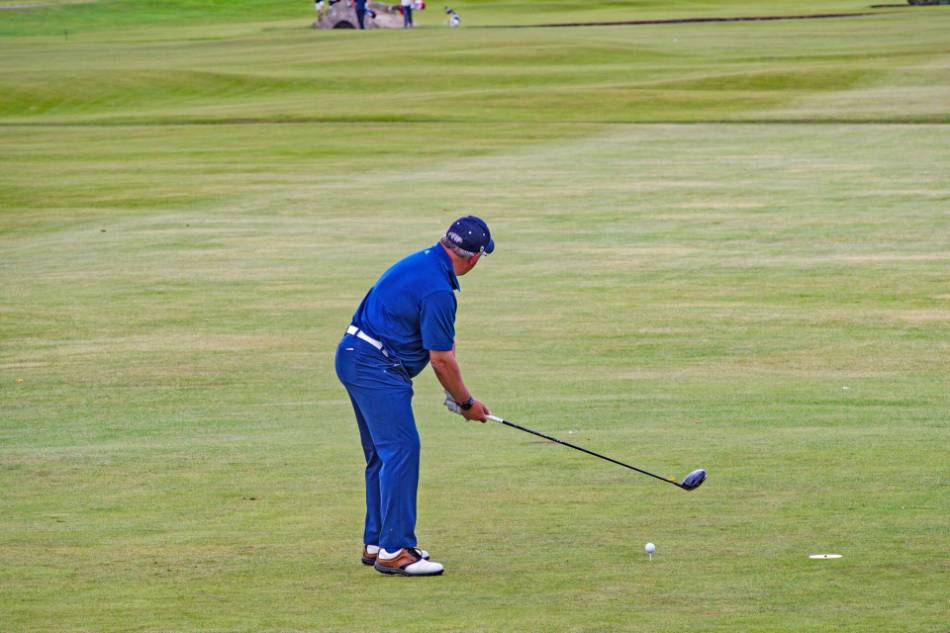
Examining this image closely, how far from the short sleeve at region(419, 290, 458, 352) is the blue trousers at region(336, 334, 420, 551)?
0.37 meters

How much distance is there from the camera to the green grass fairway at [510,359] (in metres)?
9.33

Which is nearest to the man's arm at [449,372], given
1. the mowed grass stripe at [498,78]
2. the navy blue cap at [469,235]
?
the navy blue cap at [469,235]

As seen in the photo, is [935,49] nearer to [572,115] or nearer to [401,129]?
[572,115]

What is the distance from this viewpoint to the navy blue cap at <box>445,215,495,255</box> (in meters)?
9.42

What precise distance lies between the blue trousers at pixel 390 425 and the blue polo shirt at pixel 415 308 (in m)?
0.11

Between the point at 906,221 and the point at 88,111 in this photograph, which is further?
the point at 88,111

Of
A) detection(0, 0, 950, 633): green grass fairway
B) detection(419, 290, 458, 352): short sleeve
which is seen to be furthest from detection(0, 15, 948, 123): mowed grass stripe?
detection(419, 290, 458, 352): short sleeve

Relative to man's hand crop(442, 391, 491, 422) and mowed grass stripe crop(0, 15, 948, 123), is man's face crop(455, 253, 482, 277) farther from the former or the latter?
mowed grass stripe crop(0, 15, 948, 123)

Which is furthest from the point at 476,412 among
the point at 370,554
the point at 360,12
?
the point at 360,12

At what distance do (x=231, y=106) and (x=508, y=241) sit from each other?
27.6 meters

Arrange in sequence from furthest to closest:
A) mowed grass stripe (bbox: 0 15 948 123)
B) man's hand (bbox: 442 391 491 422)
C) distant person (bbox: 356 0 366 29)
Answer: distant person (bbox: 356 0 366 29) < mowed grass stripe (bbox: 0 15 948 123) < man's hand (bbox: 442 391 491 422)

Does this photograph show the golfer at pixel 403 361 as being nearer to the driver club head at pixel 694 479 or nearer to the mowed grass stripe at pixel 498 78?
the driver club head at pixel 694 479

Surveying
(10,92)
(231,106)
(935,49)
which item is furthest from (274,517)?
(935,49)

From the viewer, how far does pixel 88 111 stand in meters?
53.8
